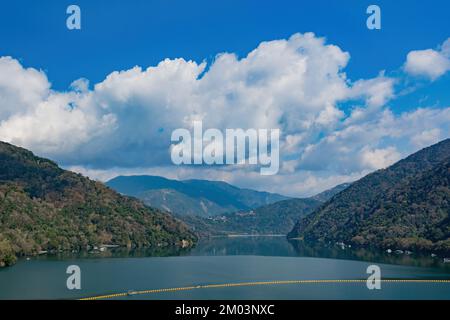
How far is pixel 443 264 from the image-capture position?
16200 centimetres

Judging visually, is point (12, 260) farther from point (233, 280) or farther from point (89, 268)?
point (233, 280)
